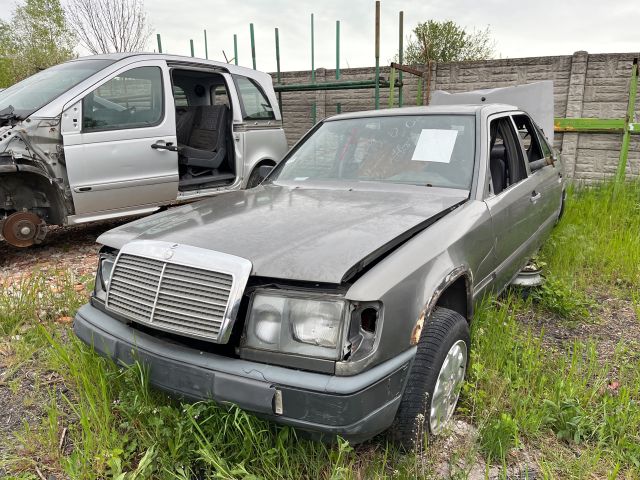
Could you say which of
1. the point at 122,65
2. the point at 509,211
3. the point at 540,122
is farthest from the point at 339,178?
the point at 540,122

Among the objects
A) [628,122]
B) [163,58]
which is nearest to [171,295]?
[163,58]

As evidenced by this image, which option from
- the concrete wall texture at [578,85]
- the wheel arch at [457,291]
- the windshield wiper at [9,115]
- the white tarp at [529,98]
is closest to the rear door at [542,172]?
the wheel arch at [457,291]

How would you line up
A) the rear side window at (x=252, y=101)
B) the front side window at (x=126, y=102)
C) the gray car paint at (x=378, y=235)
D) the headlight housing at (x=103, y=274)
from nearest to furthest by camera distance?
the gray car paint at (x=378, y=235)
the headlight housing at (x=103, y=274)
the front side window at (x=126, y=102)
the rear side window at (x=252, y=101)

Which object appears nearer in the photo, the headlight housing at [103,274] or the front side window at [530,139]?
the headlight housing at [103,274]

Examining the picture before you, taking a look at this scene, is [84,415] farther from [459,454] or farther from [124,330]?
[459,454]

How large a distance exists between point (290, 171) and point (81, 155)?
2297mm

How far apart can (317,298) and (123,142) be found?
12.2 feet

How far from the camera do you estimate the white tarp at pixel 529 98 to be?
21.1 ft

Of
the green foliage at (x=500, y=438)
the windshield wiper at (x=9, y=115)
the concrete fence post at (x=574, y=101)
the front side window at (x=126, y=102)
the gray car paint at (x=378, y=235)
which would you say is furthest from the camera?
the concrete fence post at (x=574, y=101)

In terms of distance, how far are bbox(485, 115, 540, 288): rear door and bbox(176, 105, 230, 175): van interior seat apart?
11.8 feet

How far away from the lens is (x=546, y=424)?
2.18 metres

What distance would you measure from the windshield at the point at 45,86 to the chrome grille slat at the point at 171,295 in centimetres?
308

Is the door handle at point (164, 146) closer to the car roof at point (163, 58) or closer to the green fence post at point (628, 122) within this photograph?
the car roof at point (163, 58)

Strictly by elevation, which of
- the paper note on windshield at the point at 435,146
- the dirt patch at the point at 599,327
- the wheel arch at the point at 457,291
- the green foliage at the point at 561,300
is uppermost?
the paper note on windshield at the point at 435,146
